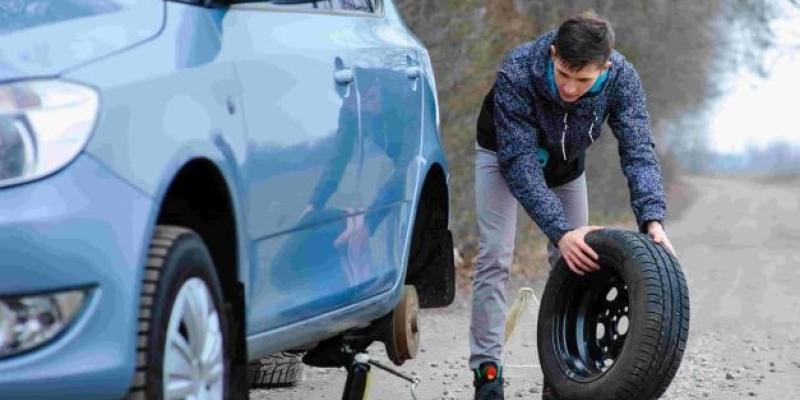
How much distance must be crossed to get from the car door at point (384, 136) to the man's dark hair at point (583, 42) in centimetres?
60

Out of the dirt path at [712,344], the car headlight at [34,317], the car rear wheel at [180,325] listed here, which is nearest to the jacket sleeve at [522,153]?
the dirt path at [712,344]

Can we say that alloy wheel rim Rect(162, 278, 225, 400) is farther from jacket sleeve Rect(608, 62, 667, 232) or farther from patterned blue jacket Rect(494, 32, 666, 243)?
jacket sleeve Rect(608, 62, 667, 232)

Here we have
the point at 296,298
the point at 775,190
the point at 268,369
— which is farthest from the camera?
the point at 775,190

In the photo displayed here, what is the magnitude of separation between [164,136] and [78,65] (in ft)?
0.89

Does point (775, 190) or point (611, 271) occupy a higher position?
point (611, 271)

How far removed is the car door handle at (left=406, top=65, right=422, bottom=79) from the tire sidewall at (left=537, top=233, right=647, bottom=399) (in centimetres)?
87

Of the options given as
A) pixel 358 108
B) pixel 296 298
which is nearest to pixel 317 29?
pixel 358 108

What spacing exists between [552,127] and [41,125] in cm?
326

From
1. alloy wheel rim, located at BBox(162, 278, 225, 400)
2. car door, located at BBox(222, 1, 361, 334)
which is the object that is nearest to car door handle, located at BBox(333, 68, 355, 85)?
car door, located at BBox(222, 1, 361, 334)

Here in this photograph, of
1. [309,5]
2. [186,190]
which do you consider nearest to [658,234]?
[309,5]

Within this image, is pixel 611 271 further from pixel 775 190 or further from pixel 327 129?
pixel 775 190

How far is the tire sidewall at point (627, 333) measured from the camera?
6105 mm

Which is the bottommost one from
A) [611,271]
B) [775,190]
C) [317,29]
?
[775,190]

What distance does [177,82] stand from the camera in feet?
14.1
